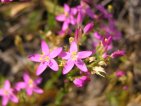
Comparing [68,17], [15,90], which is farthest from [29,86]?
[68,17]

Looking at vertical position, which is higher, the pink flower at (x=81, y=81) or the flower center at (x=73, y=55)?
the flower center at (x=73, y=55)

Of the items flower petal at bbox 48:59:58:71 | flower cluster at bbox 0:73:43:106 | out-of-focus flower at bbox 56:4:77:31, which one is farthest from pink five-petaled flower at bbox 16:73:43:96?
flower petal at bbox 48:59:58:71

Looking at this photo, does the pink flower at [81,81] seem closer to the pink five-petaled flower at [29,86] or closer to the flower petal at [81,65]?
the flower petal at [81,65]

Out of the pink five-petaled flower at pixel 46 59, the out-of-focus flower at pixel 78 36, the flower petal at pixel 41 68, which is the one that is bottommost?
the flower petal at pixel 41 68

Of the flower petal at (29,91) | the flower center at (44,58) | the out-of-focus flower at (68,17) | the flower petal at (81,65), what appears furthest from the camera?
the flower petal at (29,91)

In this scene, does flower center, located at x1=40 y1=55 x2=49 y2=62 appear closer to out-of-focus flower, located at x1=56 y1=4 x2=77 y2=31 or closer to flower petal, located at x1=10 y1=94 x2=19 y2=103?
out-of-focus flower, located at x1=56 y1=4 x2=77 y2=31

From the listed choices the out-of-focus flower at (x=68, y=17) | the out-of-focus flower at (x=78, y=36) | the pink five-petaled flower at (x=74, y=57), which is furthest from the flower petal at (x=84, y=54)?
the out-of-focus flower at (x=68, y=17)

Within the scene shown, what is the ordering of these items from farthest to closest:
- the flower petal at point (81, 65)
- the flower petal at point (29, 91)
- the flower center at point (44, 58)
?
1. the flower petal at point (29, 91)
2. the flower center at point (44, 58)
3. the flower petal at point (81, 65)

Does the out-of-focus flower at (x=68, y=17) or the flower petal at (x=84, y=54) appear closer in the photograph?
the flower petal at (x=84, y=54)
